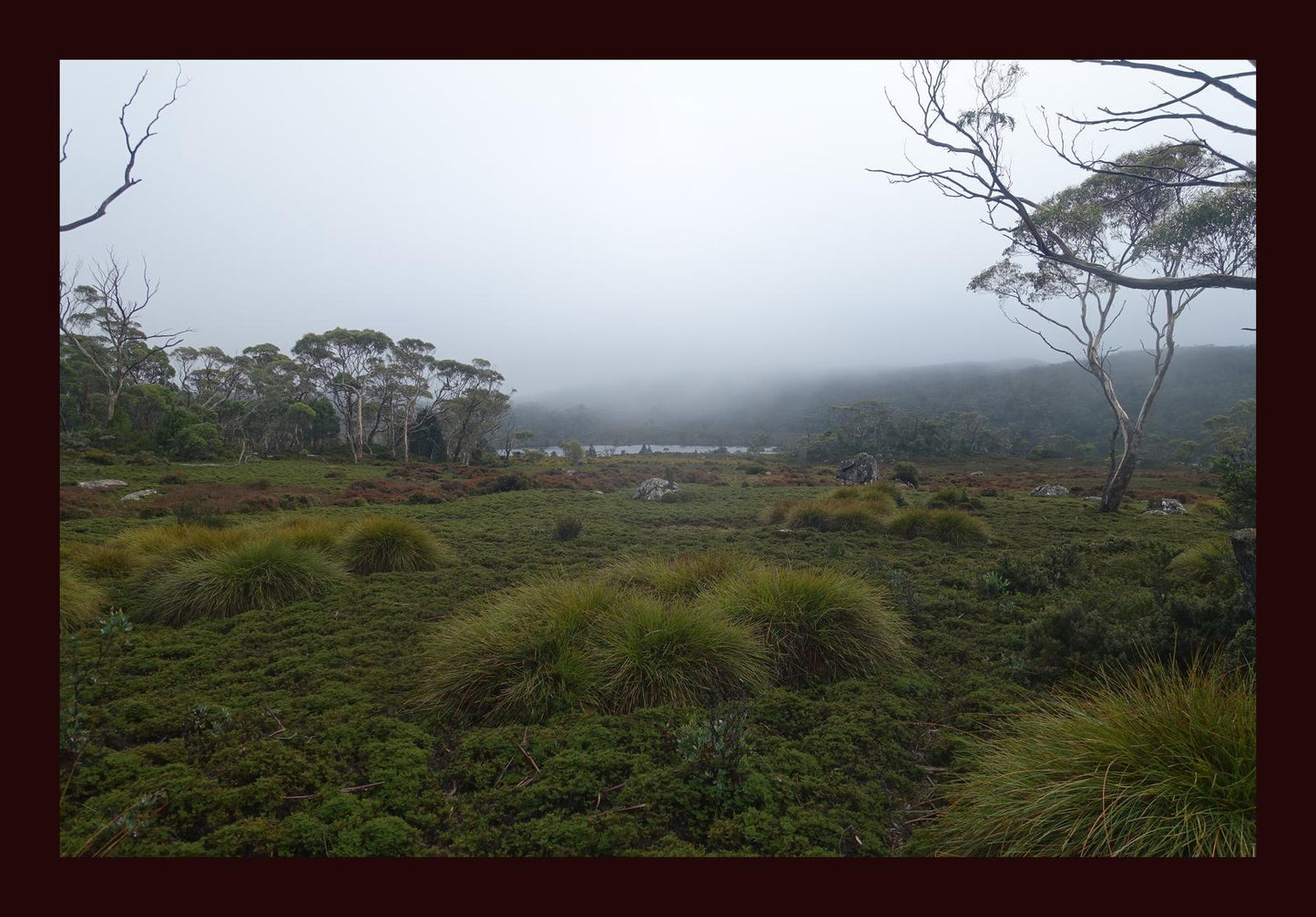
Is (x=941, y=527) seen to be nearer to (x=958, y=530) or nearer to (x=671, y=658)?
(x=958, y=530)

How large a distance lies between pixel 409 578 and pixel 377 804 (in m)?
5.07

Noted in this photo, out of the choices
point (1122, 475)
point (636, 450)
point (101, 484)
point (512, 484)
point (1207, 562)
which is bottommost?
point (512, 484)

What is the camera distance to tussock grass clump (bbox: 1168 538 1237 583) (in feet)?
18.3

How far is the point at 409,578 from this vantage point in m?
7.19

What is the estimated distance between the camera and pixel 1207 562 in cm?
607

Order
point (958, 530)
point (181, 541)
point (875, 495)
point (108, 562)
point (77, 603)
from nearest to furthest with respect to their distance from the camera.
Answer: point (77, 603) < point (108, 562) < point (181, 541) < point (958, 530) < point (875, 495)

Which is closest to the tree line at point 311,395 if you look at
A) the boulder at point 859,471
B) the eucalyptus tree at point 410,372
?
the eucalyptus tree at point 410,372

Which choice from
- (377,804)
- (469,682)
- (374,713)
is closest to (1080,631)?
(469,682)

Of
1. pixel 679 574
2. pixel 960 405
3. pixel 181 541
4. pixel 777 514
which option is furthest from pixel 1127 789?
pixel 960 405

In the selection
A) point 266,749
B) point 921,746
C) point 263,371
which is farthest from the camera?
point 263,371

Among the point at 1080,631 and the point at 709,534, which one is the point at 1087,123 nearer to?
the point at 1080,631

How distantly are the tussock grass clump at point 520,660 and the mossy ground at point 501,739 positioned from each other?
21 centimetres

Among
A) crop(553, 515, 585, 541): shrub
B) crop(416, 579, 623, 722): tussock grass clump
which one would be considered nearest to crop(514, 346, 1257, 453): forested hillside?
crop(553, 515, 585, 541): shrub

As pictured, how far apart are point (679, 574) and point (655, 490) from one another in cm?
1163
